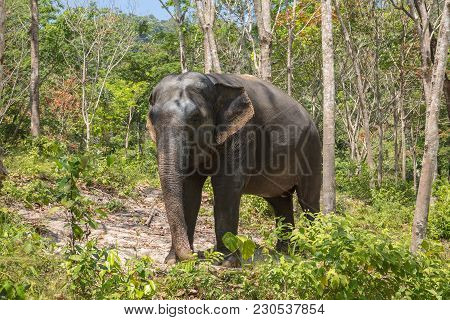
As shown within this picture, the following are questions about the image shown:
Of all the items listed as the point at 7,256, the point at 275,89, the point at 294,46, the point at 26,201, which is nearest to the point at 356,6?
the point at 294,46

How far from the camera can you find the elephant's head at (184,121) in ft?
18.7

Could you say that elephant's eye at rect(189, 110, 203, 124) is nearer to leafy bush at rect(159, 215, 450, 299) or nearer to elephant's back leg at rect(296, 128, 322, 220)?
leafy bush at rect(159, 215, 450, 299)

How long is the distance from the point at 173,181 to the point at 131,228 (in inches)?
118

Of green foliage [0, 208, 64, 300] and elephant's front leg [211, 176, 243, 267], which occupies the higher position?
elephant's front leg [211, 176, 243, 267]

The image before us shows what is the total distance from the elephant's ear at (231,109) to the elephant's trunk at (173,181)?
29.4 inches

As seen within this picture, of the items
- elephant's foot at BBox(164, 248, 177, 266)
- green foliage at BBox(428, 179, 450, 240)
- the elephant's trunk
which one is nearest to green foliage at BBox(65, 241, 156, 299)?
the elephant's trunk

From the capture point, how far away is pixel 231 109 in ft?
21.1

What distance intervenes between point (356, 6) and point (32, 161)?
12.9 meters

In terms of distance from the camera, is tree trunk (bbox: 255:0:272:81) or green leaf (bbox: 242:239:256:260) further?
tree trunk (bbox: 255:0:272:81)

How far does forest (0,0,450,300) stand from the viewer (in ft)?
14.1

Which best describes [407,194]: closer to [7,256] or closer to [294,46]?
[294,46]

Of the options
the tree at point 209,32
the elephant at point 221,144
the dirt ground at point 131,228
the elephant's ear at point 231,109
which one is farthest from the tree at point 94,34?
the elephant's ear at point 231,109

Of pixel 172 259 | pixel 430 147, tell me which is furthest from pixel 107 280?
pixel 430 147

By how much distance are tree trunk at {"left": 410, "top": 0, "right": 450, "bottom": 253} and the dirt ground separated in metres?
2.76
